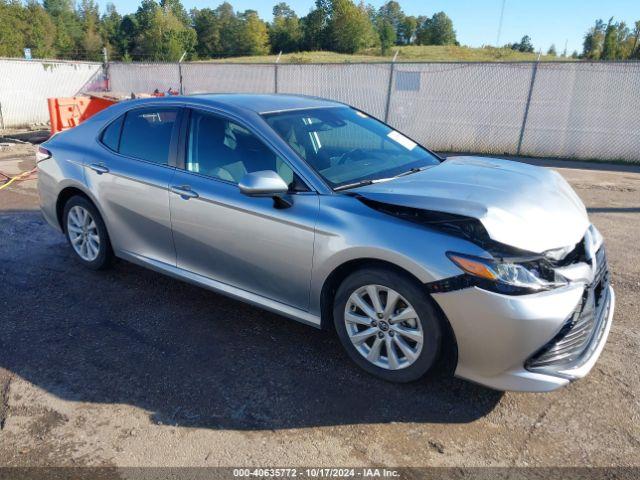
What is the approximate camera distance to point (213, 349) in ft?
11.7

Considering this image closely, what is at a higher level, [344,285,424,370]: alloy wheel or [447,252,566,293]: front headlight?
[447,252,566,293]: front headlight

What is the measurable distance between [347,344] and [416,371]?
1.57ft

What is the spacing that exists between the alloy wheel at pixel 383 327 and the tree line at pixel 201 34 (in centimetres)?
7345

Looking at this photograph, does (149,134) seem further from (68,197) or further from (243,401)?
(243,401)

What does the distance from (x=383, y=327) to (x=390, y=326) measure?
5 centimetres

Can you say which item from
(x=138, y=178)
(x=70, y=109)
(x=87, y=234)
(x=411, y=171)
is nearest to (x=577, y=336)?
(x=411, y=171)

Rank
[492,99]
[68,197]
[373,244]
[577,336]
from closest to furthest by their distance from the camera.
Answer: [577,336]
[373,244]
[68,197]
[492,99]

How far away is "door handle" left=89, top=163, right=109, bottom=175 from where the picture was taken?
4407mm

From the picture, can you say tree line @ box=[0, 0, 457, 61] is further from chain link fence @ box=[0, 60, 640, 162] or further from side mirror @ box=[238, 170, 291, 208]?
side mirror @ box=[238, 170, 291, 208]

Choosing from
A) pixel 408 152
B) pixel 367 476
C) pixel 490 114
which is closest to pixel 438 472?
pixel 367 476

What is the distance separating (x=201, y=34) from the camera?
93.3 meters

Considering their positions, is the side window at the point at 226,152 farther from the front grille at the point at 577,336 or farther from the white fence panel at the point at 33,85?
the white fence panel at the point at 33,85

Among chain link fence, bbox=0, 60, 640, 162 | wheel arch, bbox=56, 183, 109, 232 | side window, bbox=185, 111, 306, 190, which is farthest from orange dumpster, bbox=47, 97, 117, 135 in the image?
side window, bbox=185, 111, 306, 190

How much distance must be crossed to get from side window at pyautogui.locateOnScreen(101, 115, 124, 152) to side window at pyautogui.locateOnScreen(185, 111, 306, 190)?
0.92 m
